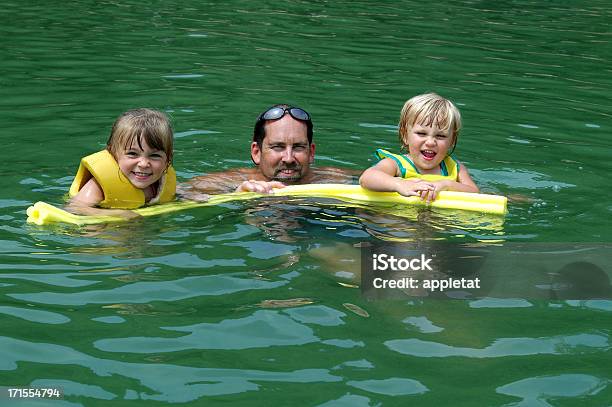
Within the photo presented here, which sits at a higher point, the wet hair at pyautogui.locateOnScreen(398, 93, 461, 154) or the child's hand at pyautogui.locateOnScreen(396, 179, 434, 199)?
the wet hair at pyautogui.locateOnScreen(398, 93, 461, 154)

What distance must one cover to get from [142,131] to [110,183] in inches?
16.3

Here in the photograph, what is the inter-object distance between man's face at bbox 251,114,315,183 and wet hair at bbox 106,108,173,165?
101 centimetres

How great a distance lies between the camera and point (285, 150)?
7551 mm

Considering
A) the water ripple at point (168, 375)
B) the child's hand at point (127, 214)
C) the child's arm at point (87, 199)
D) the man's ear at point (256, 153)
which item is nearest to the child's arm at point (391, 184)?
the man's ear at point (256, 153)

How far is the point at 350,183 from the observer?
308 inches

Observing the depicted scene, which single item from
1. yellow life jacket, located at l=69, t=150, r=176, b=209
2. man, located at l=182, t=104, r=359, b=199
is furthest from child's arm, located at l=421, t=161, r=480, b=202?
yellow life jacket, located at l=69, t=150, r=176, b=209

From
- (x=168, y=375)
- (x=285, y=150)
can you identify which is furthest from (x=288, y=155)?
(x=168, y=375)

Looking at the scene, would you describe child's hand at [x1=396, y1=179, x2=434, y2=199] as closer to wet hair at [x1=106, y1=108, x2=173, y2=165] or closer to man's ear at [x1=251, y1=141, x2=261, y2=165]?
man's ear at [x1=251, y1=141, x2=261, y2=165]

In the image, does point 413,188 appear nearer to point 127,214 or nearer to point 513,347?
point 127,214

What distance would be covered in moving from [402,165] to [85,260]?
98.5 inches

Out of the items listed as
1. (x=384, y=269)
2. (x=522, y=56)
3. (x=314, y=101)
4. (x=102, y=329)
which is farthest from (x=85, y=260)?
(x=522, y=56)

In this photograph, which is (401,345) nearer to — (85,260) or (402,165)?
(85,260)

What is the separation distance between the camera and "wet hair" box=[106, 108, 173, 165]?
6645mm

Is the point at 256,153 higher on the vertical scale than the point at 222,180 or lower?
higher
